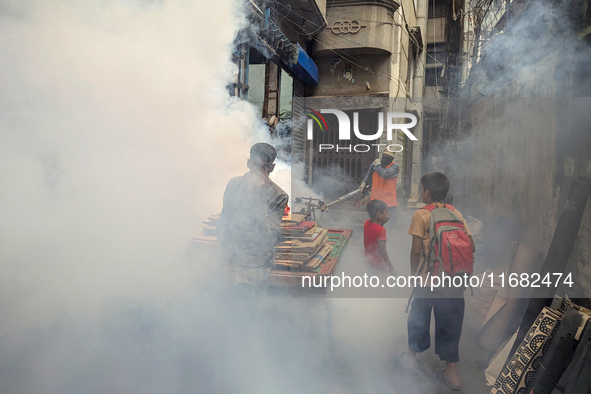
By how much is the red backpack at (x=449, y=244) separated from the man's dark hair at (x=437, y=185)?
15cm

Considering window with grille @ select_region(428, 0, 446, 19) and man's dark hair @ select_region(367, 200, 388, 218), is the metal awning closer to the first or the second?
man's dark hair @ select_region(367, 200, 388, 218)

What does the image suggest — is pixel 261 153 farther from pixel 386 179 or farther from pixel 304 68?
pixel 304 68

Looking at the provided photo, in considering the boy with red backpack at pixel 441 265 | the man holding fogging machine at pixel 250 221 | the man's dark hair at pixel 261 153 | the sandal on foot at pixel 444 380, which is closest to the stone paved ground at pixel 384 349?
the sandal on foot at pixel 444 380

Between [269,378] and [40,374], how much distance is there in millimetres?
1494

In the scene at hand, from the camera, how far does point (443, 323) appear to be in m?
2.66

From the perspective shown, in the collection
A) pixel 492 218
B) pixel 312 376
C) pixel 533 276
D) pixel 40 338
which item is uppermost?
pixel 492 218

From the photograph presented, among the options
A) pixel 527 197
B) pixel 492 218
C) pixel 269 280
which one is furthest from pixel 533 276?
pixel 492 218

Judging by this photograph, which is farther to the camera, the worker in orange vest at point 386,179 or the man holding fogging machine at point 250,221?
the worker in orange vest at point 386,179

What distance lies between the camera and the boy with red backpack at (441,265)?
8.22 ft

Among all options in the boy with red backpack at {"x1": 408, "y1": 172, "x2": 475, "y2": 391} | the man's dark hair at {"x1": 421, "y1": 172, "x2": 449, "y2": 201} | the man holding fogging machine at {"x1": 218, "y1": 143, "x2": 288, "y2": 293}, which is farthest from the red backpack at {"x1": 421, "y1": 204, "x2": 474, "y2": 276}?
the man holding fogging machine at {"x1": 218, "y1": 143, "x2": 288, "y2": 293}

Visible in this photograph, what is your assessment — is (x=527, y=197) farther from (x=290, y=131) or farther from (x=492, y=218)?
(x=290, y=131)

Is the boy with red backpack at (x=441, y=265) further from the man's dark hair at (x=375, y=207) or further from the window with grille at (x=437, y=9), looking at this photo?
the window with grille at (x=437, y=9)

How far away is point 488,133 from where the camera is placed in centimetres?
641

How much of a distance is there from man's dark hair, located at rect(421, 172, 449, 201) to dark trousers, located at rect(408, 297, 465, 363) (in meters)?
0.83
